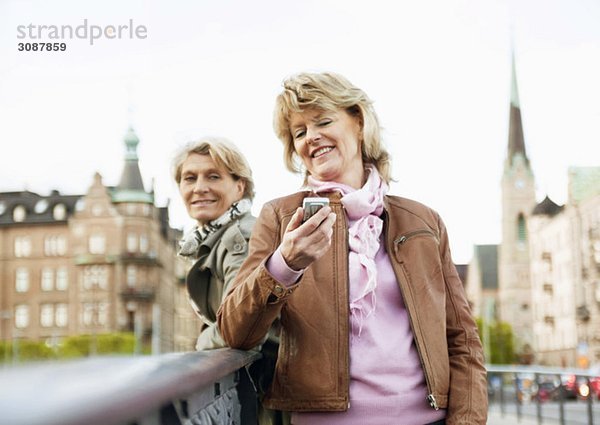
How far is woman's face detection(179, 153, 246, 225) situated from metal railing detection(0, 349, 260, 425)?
1.39 m

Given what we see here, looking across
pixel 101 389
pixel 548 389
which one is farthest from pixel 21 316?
pixel 101 389

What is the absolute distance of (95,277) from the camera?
90.5 metres

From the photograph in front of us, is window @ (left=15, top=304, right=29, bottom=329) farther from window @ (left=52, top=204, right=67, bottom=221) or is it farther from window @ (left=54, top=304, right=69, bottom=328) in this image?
window @ (left=52, top=204, right=67, bottom=221)

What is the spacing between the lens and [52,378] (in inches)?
26.8

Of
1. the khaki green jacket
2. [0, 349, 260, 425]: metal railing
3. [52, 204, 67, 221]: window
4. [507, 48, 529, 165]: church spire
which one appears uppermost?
[507, 48, 529, 165]: church spire

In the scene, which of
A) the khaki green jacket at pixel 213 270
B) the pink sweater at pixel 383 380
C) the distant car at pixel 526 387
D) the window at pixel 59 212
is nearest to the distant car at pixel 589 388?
the distant car at pixel 526 387

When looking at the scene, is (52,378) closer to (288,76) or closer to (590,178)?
(288,76)

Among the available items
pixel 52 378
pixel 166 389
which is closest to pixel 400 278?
pixel 166 389

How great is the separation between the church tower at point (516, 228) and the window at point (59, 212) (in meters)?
48.6

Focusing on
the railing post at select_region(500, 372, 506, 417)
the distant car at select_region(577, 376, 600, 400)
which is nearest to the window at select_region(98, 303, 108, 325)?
the railing post at select_region(500, 372, 506, 417)

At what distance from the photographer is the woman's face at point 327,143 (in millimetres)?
2176

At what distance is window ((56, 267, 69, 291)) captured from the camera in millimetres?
89650

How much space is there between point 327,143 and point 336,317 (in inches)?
16.5

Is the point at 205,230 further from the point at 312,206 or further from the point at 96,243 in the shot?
the point at 96,243
